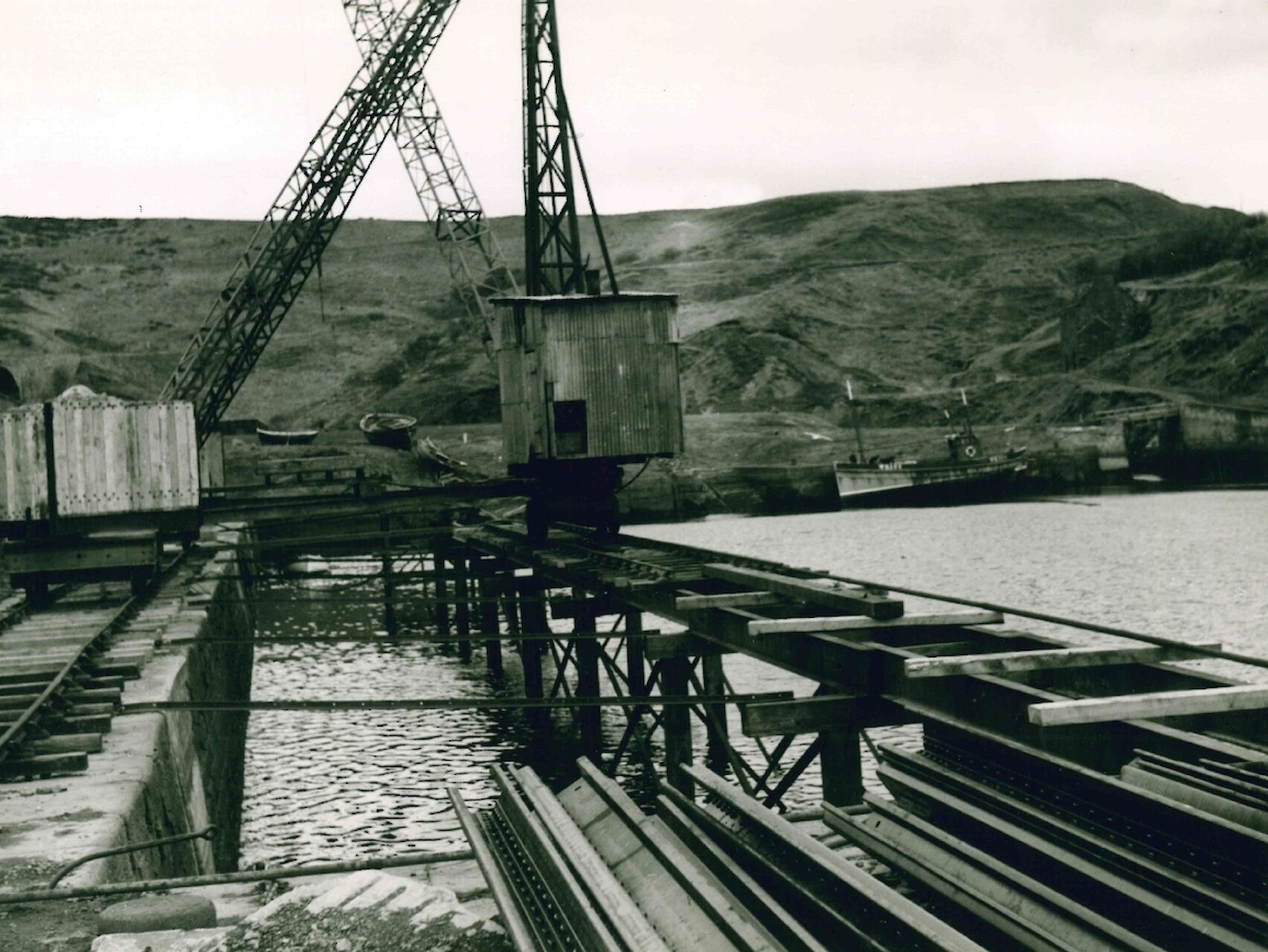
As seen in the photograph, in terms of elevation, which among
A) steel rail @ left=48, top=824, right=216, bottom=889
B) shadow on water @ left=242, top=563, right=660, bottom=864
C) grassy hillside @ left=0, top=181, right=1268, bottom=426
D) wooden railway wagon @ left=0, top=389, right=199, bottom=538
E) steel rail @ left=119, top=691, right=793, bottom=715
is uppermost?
grassy hillside @ left=0, top=181, right=1268, bottom=426

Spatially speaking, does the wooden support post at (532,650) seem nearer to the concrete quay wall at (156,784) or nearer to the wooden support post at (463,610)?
the wooden support post at (463,610)

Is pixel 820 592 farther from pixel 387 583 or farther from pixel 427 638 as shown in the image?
pixel 387 583

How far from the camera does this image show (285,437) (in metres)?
58.6

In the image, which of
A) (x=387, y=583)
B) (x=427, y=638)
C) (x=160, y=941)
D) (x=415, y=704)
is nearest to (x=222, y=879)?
(x=160, y=941)

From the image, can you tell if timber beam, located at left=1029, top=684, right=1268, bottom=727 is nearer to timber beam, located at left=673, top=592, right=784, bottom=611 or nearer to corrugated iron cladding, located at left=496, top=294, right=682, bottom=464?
timber beam, located at left=673, top=592, right=784, bottom=611

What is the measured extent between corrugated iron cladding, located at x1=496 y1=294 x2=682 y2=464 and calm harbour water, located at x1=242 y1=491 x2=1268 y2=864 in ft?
13.7

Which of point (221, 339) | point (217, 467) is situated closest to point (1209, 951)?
point (221, 339)

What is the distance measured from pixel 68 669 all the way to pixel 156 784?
2560mm

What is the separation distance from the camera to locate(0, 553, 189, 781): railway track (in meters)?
9.29

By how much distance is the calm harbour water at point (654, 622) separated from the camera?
16359 millimetres

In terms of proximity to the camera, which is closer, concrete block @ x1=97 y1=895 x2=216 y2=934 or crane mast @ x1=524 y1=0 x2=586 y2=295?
concrete block @ x1=97 y1=895 x2=216 y2=934

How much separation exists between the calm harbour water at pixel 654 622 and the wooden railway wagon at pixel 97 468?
Result: 2.75m

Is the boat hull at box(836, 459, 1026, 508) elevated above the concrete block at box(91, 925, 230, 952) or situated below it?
below

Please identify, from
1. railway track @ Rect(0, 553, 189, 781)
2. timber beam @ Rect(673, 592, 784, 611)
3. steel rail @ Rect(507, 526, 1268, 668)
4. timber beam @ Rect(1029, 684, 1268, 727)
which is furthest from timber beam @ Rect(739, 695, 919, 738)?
railway track @ Rect(0, 553, 189, 781)
